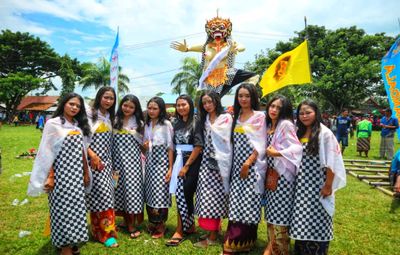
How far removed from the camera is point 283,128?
11.6ft

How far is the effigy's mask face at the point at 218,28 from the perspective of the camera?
6.24 m

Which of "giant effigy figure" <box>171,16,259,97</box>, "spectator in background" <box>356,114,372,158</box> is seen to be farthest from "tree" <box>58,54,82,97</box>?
"giant effigy figure" <box>171,16,259,97</box>

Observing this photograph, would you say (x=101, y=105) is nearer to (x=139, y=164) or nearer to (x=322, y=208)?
(x=139, y=164)

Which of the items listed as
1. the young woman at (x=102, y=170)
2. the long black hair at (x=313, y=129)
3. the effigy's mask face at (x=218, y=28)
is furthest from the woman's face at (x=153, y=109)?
the effigy's mask face at (x=218, y=28)

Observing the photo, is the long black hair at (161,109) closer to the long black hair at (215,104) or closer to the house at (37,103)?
the long black hair at (215,104)

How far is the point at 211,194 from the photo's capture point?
412 cm

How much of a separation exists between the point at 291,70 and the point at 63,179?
310 centimetres

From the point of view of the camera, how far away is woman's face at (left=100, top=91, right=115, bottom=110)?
4.38m

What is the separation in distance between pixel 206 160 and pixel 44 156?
201cm

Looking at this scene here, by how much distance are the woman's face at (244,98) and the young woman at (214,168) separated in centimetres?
31

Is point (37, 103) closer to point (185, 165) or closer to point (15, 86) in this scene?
point (15, 86)

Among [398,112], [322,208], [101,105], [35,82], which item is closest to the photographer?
[322,208]

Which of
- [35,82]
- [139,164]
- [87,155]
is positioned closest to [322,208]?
[139,164]

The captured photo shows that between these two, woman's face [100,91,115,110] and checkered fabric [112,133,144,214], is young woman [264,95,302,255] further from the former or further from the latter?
woman's face [100,91,115,110]
